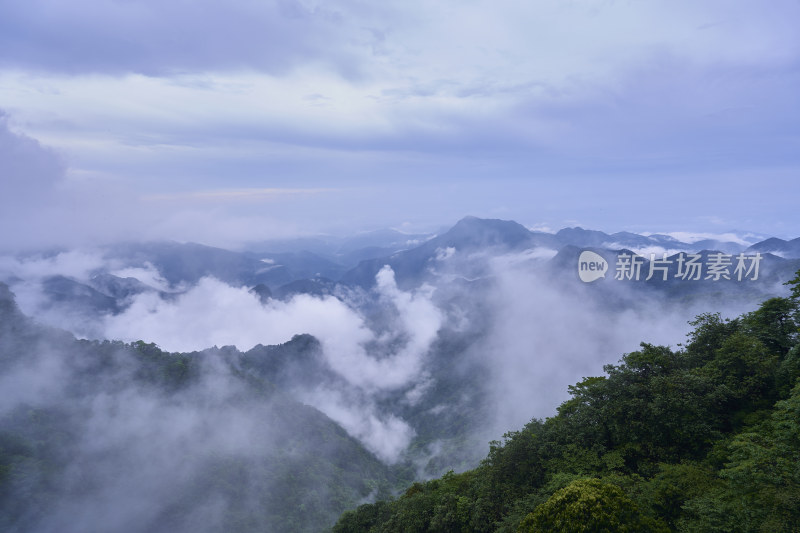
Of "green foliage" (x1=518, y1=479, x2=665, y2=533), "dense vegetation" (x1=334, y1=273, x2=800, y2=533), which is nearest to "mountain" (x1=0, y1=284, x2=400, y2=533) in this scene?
"dense vegetation" (x1=334, y1=273, x2=800, y2=533)

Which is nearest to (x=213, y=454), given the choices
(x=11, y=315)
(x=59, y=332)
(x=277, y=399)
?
(x=277, y=399)

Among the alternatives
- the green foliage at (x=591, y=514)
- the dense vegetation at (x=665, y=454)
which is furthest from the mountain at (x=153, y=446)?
the green foliage at (x=591, y=514)

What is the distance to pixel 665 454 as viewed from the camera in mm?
27141

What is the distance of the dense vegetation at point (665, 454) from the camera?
17281 mm

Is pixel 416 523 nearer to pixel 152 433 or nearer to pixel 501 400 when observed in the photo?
pixel 152 433

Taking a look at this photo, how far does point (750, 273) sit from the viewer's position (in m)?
49.6

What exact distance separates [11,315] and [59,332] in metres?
13.2

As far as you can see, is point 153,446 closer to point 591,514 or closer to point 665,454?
point 665,454

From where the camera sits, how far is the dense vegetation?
17.3 metres

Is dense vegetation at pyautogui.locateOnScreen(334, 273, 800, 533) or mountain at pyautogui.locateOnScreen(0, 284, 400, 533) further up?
dense vegetation at pyautogui.locateOnScreen(334, 273, 800, 533)

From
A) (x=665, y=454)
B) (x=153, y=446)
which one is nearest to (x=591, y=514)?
(x=665, y=454)

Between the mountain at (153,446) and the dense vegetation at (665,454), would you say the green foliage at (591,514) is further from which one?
the mountain at (153,446)

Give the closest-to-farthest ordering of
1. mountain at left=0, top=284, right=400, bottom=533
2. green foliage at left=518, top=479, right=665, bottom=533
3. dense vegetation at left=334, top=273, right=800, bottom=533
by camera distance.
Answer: green foliage at left=518, top=479, right=665, bottom=533
dense vegetation at left=334, top=273, right=800, bottom=533
mountain at left=0, top=284, right=400, bottom=533

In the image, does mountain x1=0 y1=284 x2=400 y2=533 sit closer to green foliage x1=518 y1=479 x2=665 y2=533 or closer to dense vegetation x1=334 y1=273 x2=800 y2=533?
dense vegetation x1=334 y1=273 x2=800 y2=533
